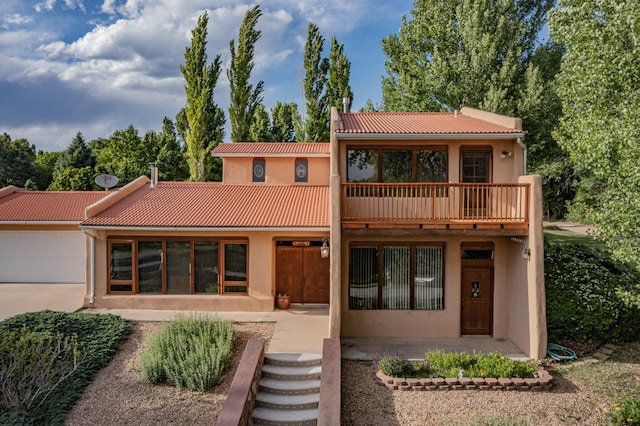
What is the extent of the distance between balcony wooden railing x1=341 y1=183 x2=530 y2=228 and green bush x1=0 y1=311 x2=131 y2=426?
7.53m

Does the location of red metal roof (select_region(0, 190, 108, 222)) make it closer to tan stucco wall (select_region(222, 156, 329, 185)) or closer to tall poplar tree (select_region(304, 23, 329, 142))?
tan stucco wall (select_region(222, 156, 329, 185))

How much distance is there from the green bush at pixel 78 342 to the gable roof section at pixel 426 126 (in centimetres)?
898

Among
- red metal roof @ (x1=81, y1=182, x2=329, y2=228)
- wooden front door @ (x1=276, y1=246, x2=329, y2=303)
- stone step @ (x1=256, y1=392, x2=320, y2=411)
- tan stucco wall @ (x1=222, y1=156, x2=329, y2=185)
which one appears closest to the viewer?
stone step @ (x1=256, y1=392, x2=320, y2=411)

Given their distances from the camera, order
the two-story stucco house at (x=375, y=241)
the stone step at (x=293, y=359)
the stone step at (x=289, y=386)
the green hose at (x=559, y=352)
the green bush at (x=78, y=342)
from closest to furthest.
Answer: the green bush at (x=78, y=342)
the stone step at (x=289, y=386)
the stone step at (x=293, y=359)
the green hose at (x=559, y=352)
the two-story stucco house at (x=375, y=241)

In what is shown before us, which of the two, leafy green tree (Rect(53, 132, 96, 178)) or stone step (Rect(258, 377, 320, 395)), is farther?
leafy green tree (Rect(53, 132, 96, 178))

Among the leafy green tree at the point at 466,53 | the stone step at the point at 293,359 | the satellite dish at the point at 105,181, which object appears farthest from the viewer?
the leafy green tree at the point at 466,53

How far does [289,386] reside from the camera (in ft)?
32.2

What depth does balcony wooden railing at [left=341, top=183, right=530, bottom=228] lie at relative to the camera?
1194 cm

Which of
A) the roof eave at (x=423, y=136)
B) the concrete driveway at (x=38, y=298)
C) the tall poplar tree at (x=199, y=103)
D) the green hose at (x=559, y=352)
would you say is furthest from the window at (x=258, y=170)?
the tall poplar tree at (x=199, y=103)

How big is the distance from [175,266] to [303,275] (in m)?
4.67

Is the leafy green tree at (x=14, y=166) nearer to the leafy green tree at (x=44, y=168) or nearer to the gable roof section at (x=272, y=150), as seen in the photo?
the leafy green tree at (x=44, y=168)

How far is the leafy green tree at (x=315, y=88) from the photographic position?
114 feet

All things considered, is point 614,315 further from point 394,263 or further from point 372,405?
point 372,405

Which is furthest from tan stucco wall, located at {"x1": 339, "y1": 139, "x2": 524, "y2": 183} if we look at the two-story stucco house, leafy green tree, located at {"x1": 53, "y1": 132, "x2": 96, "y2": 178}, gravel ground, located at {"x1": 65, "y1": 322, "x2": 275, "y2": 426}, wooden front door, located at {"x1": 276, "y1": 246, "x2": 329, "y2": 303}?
leafy green tree, located at {"x1": 53, "y1": 132, "x2": 96, "y2": 178}
